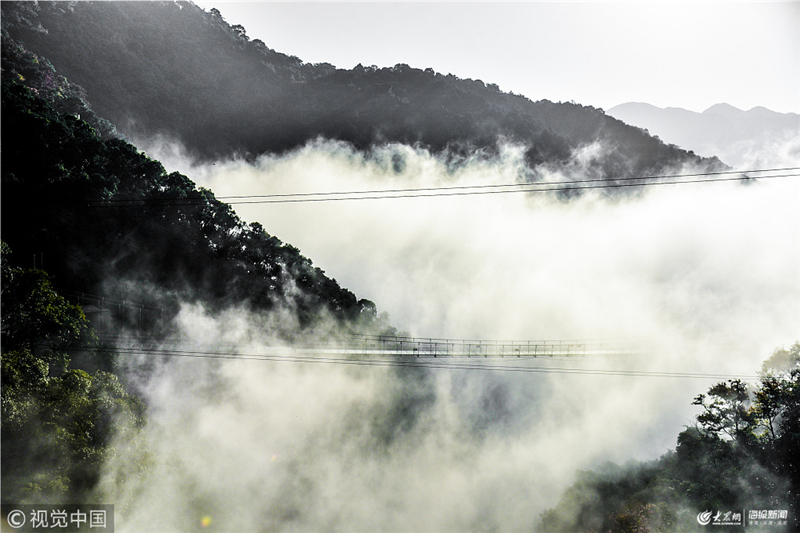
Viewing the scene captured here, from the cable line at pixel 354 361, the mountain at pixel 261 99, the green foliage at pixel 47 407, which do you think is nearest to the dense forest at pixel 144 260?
the green foliage at pixel 47 407

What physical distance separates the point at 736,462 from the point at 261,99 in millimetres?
46086

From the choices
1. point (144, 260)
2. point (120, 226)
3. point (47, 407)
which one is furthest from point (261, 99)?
point (47, 407)

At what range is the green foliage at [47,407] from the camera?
8656mm

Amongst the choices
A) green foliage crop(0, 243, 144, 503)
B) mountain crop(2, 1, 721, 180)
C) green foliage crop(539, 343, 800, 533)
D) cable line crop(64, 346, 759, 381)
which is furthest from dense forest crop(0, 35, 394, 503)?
green foliage crop(539, 343, 800, 533)

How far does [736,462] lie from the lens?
12508mm

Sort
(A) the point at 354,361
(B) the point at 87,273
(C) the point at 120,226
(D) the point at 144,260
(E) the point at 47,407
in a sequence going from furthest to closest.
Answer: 1. (A) the point at 354,361
2. (D) the point at 144,260
3. (C) the point at 120,226
4. (B) the point at 87,273
5. (E) the point at 47,407

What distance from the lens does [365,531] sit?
22266 millimetres

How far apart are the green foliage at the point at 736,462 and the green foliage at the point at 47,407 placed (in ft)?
47.8

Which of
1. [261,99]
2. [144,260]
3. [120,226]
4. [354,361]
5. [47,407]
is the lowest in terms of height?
[354,361]

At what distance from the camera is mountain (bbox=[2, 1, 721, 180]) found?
110ft

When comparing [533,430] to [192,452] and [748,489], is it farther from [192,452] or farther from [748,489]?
[192,452]

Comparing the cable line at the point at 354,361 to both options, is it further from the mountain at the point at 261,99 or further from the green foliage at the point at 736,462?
the mountain at the point at 261,99

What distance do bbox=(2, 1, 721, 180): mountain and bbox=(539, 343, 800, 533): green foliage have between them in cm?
3914

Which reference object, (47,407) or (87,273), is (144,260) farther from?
(47,407)
